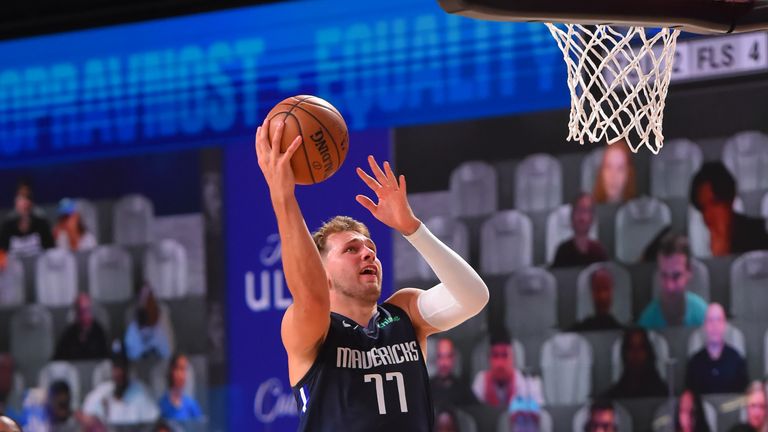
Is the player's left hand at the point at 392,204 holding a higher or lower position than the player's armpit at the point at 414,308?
higher

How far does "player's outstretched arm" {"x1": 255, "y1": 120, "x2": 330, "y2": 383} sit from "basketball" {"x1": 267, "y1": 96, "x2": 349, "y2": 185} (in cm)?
7

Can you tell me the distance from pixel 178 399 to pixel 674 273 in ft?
10.8

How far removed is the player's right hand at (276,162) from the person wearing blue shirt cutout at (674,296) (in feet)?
11.2

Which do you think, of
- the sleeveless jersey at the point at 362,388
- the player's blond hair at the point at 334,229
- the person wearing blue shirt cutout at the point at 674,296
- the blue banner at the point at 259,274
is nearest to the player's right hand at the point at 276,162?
the player's blond hair at the point at 334,229

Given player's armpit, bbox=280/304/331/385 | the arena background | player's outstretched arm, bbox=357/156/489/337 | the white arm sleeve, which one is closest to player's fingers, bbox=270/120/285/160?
player's outstretched arm, bbox=357/156/489/337

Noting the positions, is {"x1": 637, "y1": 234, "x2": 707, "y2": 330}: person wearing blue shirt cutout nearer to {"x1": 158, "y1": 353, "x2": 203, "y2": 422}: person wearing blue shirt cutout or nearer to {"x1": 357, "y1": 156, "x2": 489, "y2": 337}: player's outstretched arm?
{"x1": 357, "y1": 156, "x2": 489, "y2": 337}: player's outstretched arm

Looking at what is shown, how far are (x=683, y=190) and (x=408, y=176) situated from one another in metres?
1.64

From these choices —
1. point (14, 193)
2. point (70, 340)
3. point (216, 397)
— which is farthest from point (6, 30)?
point (216, 397)

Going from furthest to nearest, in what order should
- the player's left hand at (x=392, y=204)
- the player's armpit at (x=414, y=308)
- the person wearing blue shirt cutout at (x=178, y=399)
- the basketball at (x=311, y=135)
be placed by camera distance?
1. the person wearing blue shirt cutout at (x=178, y=399)
2. the player's armpit at (x=414, y=308)
3. the player's left hand at (x=392, y=204)
4. the basketball at (x=311, y=135)

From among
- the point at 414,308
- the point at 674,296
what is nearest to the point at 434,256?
the point at 414,308

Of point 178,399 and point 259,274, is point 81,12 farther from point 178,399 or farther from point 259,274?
point 178,399

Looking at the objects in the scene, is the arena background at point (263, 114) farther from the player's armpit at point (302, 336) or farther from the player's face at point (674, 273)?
the player's armpit at point (302, 336)

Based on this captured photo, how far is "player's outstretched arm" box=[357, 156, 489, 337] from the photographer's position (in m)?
3.54

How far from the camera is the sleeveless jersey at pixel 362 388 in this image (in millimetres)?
3365
